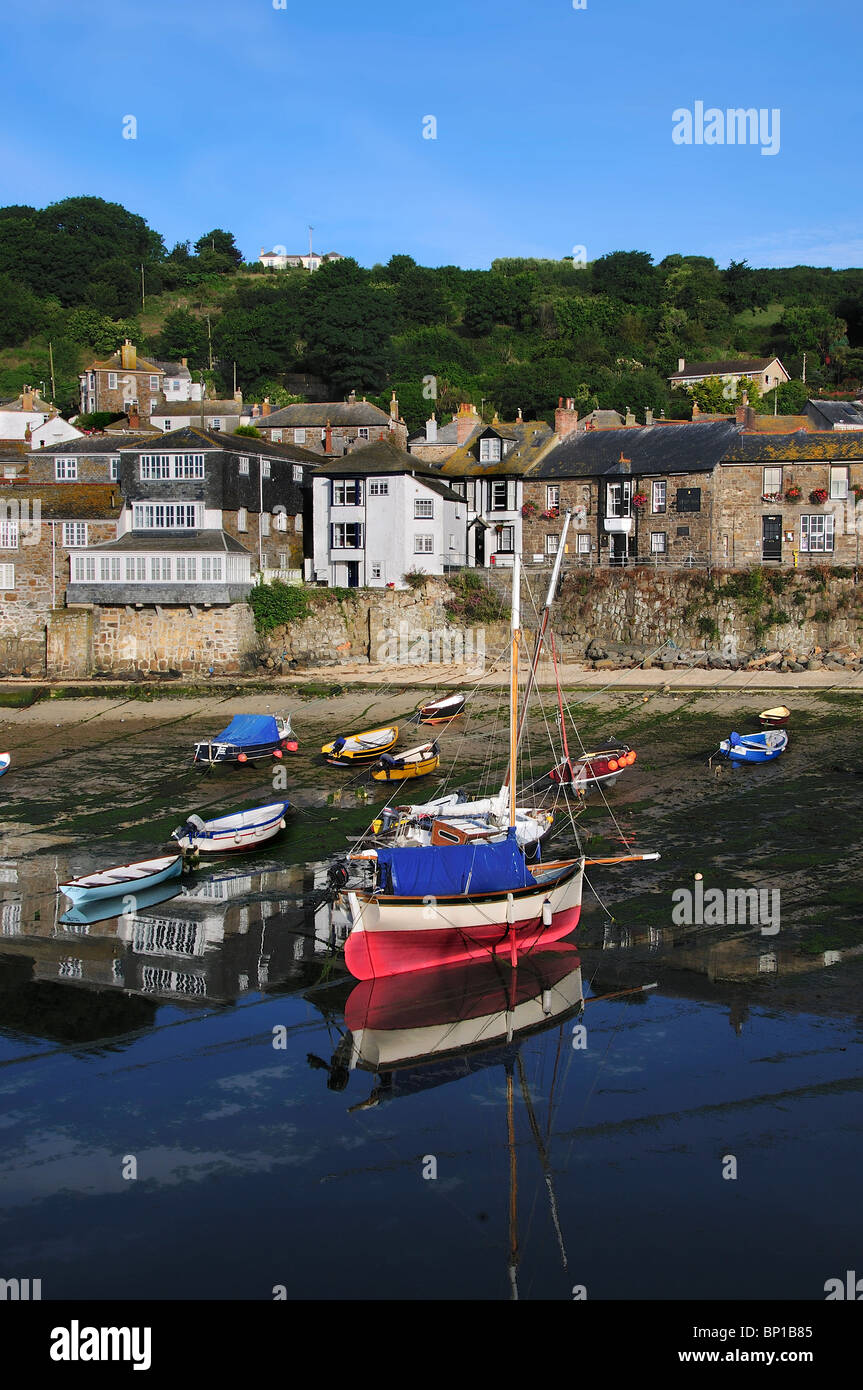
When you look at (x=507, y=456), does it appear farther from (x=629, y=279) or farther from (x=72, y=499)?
(x=629, y=279)

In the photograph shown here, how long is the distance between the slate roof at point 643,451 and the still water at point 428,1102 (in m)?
31.2

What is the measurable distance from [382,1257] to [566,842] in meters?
15.7

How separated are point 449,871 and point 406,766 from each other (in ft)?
40.5

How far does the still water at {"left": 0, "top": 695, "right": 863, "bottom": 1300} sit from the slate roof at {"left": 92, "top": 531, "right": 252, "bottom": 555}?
25.6 meters

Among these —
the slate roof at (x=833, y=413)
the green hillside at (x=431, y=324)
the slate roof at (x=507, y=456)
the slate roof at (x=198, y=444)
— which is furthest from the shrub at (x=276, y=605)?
the green hillside at (x=431, y=324)

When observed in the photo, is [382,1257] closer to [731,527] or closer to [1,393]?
[731,527]

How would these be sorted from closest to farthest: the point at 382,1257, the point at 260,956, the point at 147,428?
the point at 382,1257, the point at 260,956, the point at 147,428

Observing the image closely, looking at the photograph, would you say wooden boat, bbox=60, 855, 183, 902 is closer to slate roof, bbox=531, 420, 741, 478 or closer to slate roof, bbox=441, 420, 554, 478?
slate roof, bbox=531, 420, 741, 478

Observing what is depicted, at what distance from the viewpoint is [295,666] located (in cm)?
4953

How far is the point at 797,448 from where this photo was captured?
5309cm

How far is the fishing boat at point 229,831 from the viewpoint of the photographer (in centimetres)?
2788

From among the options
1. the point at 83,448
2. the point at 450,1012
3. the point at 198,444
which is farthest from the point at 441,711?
the point at 83,448

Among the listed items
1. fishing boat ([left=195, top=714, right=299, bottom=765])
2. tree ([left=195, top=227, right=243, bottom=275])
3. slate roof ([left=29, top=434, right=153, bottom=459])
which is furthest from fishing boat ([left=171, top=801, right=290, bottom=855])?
tree ([left=195, top=227, right=243, bottom=275])
